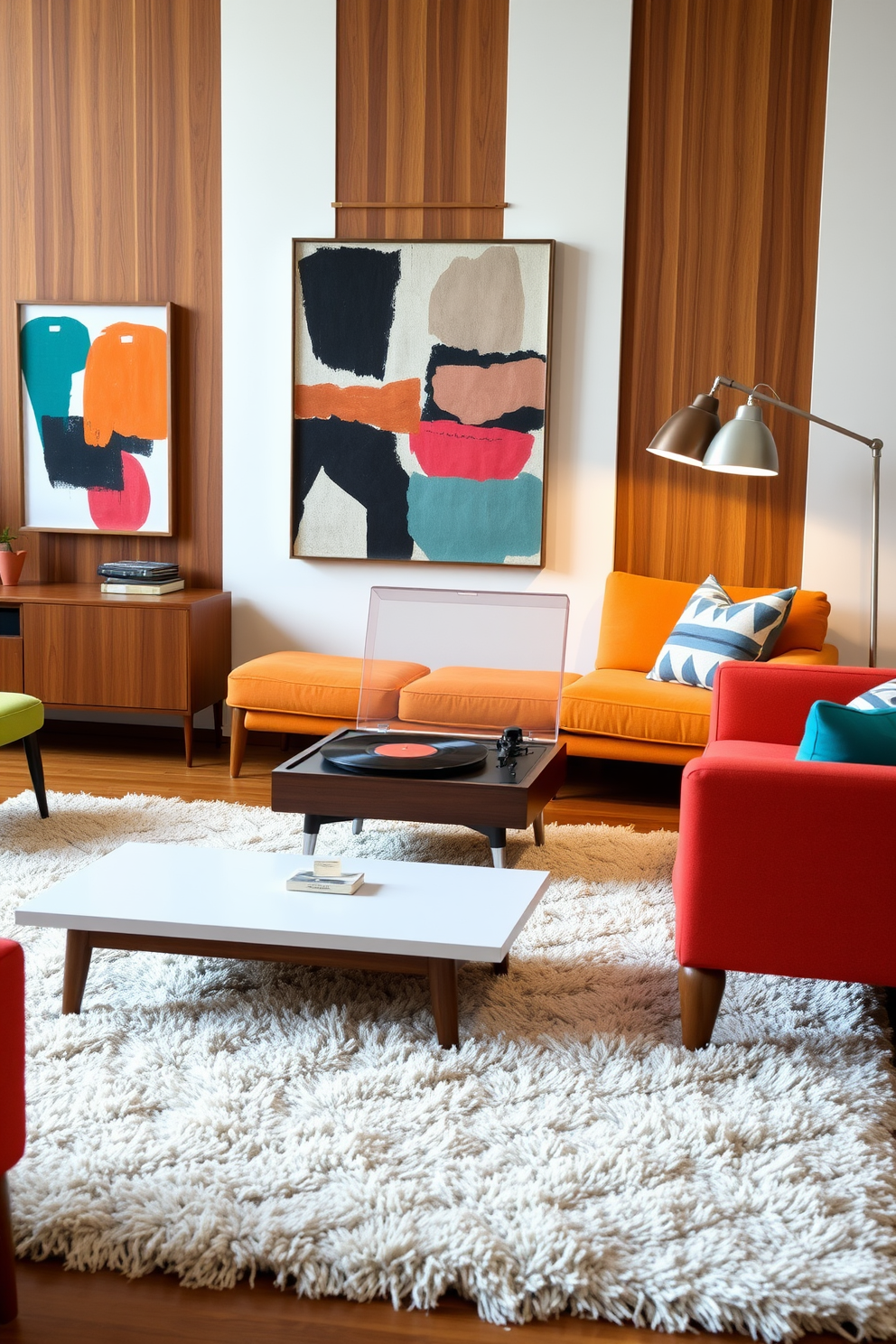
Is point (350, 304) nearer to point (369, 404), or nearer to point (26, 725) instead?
point (369, 404)

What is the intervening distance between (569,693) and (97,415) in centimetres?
239

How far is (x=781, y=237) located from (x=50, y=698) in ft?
10.9

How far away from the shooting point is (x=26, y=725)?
3.67 meters

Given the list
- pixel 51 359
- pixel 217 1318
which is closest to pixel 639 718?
pixel 217 1318

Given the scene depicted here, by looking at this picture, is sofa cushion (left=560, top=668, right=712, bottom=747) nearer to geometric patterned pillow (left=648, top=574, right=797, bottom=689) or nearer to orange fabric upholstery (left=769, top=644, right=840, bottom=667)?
geometric patterned pillow (left=648, top=574, right=797, bottom=689)

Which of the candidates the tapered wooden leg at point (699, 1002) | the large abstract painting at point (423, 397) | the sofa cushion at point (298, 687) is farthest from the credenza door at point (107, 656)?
the tapered wooden leg at point (699, 1002)

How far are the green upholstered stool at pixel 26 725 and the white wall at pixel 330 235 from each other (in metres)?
1.49

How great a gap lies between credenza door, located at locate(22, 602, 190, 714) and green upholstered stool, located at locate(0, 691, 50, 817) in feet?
2.94

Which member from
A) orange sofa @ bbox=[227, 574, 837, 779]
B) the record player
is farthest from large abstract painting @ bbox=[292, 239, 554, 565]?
the record player

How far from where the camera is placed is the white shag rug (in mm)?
1571

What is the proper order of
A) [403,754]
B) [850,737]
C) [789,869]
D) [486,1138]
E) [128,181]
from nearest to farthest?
1. [486,1138]
2. [789,869]
3. [850,737]
4. [403,754]
5. [128,181]

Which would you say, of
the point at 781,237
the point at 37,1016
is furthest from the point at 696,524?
the point at 37,1016

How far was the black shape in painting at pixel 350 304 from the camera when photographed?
189 inches

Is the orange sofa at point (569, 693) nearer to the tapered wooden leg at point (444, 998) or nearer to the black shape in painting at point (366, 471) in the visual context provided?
the black shape in painting at point (366, 471)
